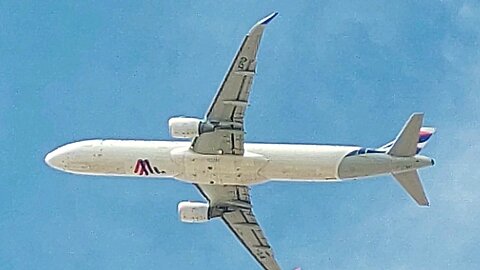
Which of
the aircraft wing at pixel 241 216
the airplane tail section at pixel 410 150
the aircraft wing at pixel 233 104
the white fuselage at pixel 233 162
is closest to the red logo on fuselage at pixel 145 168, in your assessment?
the white fuselage at pixel 233 162

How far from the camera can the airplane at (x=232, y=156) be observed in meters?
80.3

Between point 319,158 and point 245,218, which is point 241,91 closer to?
point 319,158

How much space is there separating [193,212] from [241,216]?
4.46 meters

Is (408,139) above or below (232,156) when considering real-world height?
Result: above

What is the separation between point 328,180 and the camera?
273ft

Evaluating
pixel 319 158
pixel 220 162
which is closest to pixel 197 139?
pixel 220 162

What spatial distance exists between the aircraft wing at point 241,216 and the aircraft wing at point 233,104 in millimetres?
7973

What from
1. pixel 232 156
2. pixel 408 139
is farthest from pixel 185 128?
pixel 408 139

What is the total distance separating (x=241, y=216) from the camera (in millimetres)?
92062

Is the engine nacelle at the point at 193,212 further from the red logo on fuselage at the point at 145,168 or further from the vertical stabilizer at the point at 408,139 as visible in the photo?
the vertical stabilizer at the point at 408,139

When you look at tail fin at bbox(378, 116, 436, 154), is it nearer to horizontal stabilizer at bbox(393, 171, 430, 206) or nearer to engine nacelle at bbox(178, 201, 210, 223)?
horizontal stabilizer at bbox(393, 171, 430, 206)

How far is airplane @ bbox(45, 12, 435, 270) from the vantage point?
8031cm

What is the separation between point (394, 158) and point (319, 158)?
208 inches

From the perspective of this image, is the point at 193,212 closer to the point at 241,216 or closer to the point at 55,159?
the point at 241,216
